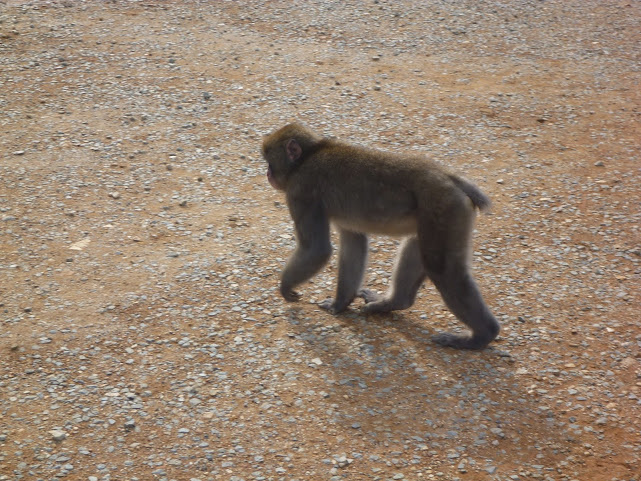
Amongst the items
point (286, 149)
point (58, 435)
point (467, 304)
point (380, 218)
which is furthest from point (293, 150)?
point (58, 435)

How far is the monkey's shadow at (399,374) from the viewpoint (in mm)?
6121

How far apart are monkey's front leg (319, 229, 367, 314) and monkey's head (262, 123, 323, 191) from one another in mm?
740

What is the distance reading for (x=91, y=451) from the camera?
5.80m

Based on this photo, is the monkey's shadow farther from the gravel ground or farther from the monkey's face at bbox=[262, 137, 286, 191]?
the monkey's face at bbox=[262, 137, 286, 191]

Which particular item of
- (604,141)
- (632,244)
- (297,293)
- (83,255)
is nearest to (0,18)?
(83,255)

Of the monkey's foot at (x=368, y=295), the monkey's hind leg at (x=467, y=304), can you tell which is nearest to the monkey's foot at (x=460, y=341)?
the monkey's hind leg at (x=467, y=304)

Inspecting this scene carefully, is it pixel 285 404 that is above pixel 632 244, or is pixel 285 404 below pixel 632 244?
below

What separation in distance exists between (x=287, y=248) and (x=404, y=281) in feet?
5.54

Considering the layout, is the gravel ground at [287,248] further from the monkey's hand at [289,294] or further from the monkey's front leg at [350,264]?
the monkey's front leg at [350,264]

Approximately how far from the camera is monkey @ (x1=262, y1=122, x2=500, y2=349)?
255 inches

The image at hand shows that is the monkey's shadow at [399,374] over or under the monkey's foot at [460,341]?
under

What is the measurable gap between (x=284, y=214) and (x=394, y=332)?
8.01 ft

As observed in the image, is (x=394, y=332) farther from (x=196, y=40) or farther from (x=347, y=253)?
(x=196, y=40)

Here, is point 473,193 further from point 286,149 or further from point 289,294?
point 289,294
